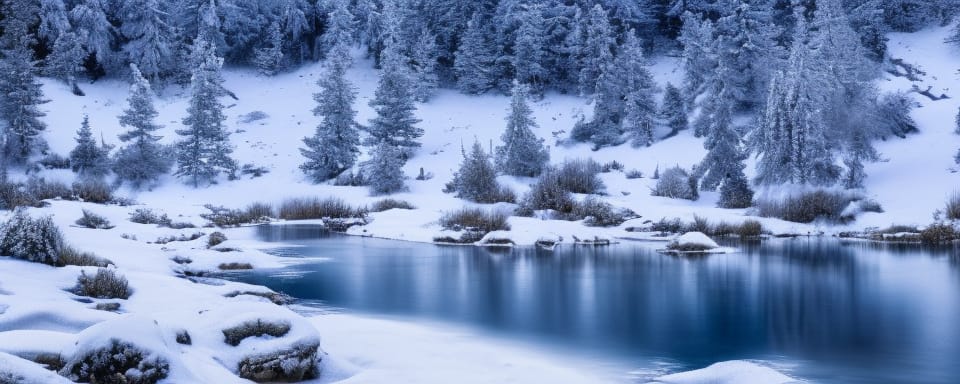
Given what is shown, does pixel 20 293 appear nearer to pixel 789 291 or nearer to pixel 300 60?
Result: pixel 789 291

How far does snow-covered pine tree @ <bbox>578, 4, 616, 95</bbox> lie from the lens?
45.0 meters

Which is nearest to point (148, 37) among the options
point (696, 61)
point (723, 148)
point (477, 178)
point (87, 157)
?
point (87, 157)

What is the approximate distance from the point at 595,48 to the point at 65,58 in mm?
31883

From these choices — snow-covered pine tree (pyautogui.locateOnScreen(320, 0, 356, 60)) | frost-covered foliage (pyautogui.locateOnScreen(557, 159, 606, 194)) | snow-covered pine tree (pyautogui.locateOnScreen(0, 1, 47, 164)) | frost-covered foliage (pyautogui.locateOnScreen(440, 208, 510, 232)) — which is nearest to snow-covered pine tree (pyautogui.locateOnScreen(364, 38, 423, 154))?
snow-covered pine tree (pyautogui.locateOnScreen(320, 0, 356, 60))

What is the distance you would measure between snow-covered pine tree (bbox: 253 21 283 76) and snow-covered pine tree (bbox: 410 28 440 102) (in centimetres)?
1002

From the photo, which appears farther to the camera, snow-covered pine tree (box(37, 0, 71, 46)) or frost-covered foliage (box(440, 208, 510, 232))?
snow-covered pine tree (box(37, 0, 71, 46))

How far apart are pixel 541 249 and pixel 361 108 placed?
29.8 m

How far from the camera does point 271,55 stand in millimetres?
56625

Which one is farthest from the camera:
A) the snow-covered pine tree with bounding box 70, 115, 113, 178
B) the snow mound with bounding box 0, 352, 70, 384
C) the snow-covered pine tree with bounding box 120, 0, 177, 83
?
the snow-covered pine tree with bounding box 120, 0, 177, 83

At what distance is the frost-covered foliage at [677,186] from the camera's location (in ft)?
109

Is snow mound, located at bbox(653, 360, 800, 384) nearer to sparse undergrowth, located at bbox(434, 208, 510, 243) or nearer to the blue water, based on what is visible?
the blue water

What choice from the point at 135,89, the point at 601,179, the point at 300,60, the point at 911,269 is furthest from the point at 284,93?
the point at 911,269

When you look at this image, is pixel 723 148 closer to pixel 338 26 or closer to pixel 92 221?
pixel 92 221

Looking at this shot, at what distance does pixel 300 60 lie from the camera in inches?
2296
